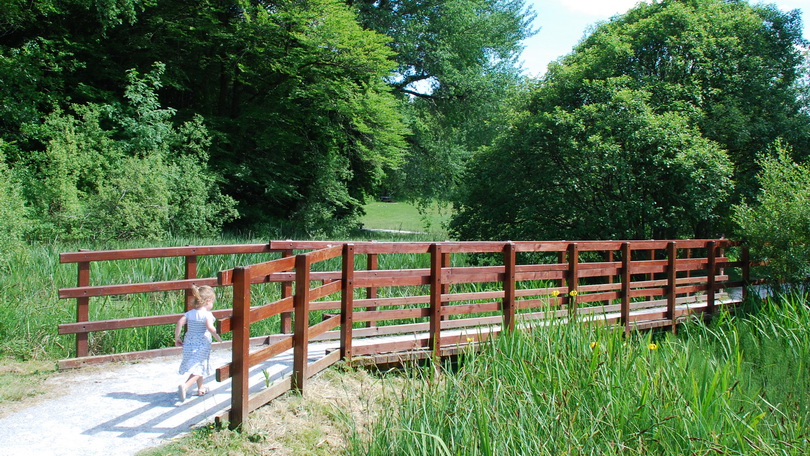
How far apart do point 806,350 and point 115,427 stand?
22.1 feet

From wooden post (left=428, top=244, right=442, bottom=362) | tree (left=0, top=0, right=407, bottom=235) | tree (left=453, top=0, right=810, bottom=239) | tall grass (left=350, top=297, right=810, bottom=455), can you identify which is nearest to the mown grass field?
tall grass (left=350, top=297, right=810, bottom=455)

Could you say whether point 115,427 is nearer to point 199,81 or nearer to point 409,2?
point 199,81

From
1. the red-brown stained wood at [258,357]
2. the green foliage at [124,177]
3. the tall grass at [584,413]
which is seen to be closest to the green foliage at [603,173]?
the green foliage at [124,177]

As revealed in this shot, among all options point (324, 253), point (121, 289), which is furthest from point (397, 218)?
point (324, 253)

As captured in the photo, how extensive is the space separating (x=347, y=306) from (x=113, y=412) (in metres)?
2.20

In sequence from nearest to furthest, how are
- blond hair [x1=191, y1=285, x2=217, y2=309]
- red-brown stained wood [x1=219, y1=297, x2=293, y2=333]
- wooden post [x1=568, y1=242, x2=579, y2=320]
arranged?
red-brown stained wood [x1=219, y1=297, x2=293, y2=333] < blond hair [x1=191, y1=285, x2=217, y2=309] < wooden post [x1=568, y1=242, x2=579, y2=320]

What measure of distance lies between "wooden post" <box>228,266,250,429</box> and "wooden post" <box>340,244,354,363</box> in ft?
5.18

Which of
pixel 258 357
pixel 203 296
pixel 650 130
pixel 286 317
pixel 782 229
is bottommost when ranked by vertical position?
pixel 286 317

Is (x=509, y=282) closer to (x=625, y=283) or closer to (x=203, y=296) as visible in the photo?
(x=625, y=283)

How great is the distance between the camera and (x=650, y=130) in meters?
14.2

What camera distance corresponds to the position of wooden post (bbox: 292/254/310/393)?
539cm

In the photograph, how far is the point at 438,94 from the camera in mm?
31188

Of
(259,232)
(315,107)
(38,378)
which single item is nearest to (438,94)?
(315,107)

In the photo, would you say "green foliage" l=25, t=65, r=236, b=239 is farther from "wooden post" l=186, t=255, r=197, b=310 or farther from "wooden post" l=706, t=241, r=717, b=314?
"wooden post" l=706, t=241, r=717, b=314
